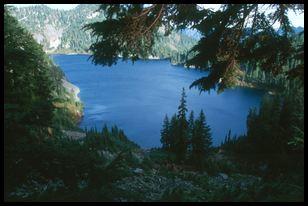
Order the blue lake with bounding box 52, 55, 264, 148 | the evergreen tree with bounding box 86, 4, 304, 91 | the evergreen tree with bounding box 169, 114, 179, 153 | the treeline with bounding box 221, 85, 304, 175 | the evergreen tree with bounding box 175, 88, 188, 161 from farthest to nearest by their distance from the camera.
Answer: the blue lake with bounding box 52, 55, 264, 148 → the evergreen tree with bounding box 169, 114, 179, 153 → the evergreen tree with bounding box 175, 88, 188, 161 → the treeline with bounding box 221, 85, 304, 175 → the evergreen tree with bounding box 86, 4, 304, 91

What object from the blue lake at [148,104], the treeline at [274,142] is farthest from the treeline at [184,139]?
the blue lake at [148,104]

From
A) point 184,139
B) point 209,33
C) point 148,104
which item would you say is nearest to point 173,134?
point 184,139

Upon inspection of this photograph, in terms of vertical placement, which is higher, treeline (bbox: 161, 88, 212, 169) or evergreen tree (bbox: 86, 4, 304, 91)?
evergreen tree (bbox: 86, 4, 304, 91)

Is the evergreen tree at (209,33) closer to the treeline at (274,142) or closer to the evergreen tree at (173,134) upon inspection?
the treeline at (274,142)

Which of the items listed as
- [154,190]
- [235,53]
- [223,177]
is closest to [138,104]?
[223,177]

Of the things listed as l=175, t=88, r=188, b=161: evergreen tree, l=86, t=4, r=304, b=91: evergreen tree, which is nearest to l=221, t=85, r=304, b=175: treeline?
l=175, t=88, r=188, b=161: evergreen tree

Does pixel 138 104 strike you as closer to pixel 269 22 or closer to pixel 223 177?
pixel 223 177

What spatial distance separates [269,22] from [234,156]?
41890 millimetres

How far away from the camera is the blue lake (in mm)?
69812

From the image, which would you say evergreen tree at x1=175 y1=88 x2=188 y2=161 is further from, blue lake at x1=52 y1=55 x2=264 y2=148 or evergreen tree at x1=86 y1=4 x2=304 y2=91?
evergreen tree at x1=86 y1=4 x2=304 y2=91

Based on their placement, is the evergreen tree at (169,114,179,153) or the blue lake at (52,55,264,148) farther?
the blue lake at (52,55,264,148)

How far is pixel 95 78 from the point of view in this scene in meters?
138

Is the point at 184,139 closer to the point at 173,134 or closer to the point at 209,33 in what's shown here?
the point at 173,134

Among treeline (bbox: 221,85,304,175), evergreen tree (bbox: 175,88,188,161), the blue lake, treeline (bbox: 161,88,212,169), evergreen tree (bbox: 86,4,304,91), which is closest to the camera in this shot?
evergreen tree (bbox: 86,4,304,91)
